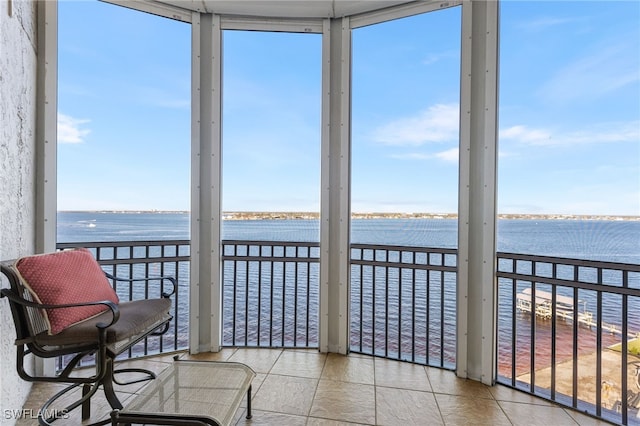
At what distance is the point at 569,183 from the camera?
2207 millimetres

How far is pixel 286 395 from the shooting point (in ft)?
7.23

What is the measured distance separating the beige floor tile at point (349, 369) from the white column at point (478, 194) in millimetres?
664

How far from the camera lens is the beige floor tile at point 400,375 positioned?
93.2 inches

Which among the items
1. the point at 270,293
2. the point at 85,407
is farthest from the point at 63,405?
the point at 270,293

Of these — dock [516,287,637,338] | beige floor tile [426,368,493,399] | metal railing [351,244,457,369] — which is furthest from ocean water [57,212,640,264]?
beige floor tile [426,368,493,399]

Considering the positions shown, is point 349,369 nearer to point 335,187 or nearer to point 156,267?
point 335,187

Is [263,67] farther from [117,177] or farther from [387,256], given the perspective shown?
[387,256]

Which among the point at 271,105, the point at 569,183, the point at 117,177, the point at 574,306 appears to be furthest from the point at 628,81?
the point at 117,177

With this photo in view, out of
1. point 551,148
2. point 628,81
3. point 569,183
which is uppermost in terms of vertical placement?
point 628,81

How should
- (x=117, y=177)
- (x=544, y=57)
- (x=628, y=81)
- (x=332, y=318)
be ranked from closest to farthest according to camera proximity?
(x=628, y=81) < (x=544, y=57) < (x=117, y=177) < (x=332, y=318)

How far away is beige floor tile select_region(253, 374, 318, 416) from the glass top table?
196 mm

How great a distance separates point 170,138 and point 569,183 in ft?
9.80

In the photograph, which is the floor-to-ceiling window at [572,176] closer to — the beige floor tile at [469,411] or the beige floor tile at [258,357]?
the beige floor tile at [469,411]

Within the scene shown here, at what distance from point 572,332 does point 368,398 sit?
1.37m
